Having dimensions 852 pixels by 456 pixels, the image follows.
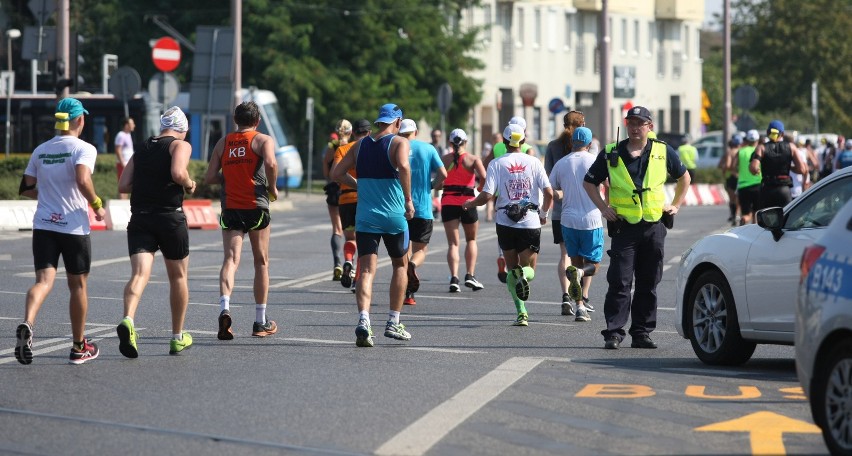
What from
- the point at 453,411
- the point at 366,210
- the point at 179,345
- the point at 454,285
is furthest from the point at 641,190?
the point at 454,285

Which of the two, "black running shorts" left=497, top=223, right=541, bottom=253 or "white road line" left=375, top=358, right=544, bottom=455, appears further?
"black running shorts" left=497, top=223, right=541, bottom=253

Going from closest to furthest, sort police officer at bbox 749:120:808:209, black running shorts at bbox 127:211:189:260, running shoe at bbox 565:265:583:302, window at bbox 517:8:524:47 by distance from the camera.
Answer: black running shorts at bbox 127:211:189:260, running shoe at bbox 565:265:583:302, police officer at bbox 749:120:808:209, window at bbox 517:8:524:47

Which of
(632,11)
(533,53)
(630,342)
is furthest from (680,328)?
(632,11)

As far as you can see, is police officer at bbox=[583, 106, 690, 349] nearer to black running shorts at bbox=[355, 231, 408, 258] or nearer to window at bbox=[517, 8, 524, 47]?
black running shorts at bbox=[355, 231, 408, 258]

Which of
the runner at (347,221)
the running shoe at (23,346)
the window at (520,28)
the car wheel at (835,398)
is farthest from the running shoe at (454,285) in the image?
the window at (520,28)

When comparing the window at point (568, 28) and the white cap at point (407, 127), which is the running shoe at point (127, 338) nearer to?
the white cap at point (407, 127)

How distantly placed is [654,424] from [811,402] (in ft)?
3.71

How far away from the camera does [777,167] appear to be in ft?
75.3

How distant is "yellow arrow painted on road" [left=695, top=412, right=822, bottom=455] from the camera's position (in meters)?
8.48

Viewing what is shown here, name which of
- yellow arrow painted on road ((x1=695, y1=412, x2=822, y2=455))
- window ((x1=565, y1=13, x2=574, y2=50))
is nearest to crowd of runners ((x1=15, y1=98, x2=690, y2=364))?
yellow arrow painted on road ((x1=695, y1=412, x2=822, y2=455))

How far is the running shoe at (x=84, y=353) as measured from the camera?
38.8ft

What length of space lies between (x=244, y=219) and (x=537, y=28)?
61.5m

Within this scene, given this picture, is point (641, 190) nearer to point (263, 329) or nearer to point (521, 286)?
point (521, 286)

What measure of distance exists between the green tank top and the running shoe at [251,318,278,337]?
44.8 feet
